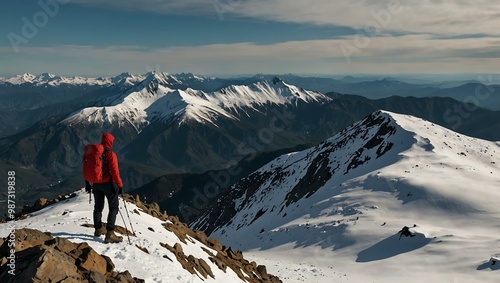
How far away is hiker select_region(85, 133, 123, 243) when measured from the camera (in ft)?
42.9

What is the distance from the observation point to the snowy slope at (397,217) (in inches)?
1089

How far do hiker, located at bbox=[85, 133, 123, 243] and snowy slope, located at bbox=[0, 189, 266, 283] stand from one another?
616 millimetres

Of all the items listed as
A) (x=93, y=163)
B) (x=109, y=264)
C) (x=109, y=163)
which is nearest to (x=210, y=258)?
(x=109, y=264)

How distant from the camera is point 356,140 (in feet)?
278

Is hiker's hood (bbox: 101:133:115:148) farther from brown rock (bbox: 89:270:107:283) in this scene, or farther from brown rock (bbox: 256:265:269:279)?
brown rock (bbox: 256:265:269:279)

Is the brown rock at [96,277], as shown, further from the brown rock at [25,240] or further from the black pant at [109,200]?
the black pant at [109,200]

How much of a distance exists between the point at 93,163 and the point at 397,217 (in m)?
35.8

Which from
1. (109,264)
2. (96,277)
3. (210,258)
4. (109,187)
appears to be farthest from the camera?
(210,258)

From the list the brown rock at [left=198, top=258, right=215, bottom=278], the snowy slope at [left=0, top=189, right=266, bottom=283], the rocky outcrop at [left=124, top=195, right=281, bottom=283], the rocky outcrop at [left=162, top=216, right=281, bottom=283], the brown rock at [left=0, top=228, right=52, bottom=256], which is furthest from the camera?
the brown rock at [left=198, top=258, right=215, bottom=278]

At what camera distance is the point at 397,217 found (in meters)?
39.8

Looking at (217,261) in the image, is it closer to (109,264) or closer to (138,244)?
(138,244)

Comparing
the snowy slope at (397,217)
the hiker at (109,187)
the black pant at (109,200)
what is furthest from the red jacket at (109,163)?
the snowy slope at (397,217)

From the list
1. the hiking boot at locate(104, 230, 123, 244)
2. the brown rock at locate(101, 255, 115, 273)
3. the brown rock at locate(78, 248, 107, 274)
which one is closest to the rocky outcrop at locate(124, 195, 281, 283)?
the hiking boot at locate(104, 230, 123, 244)

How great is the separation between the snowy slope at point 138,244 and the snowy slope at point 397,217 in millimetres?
9928
